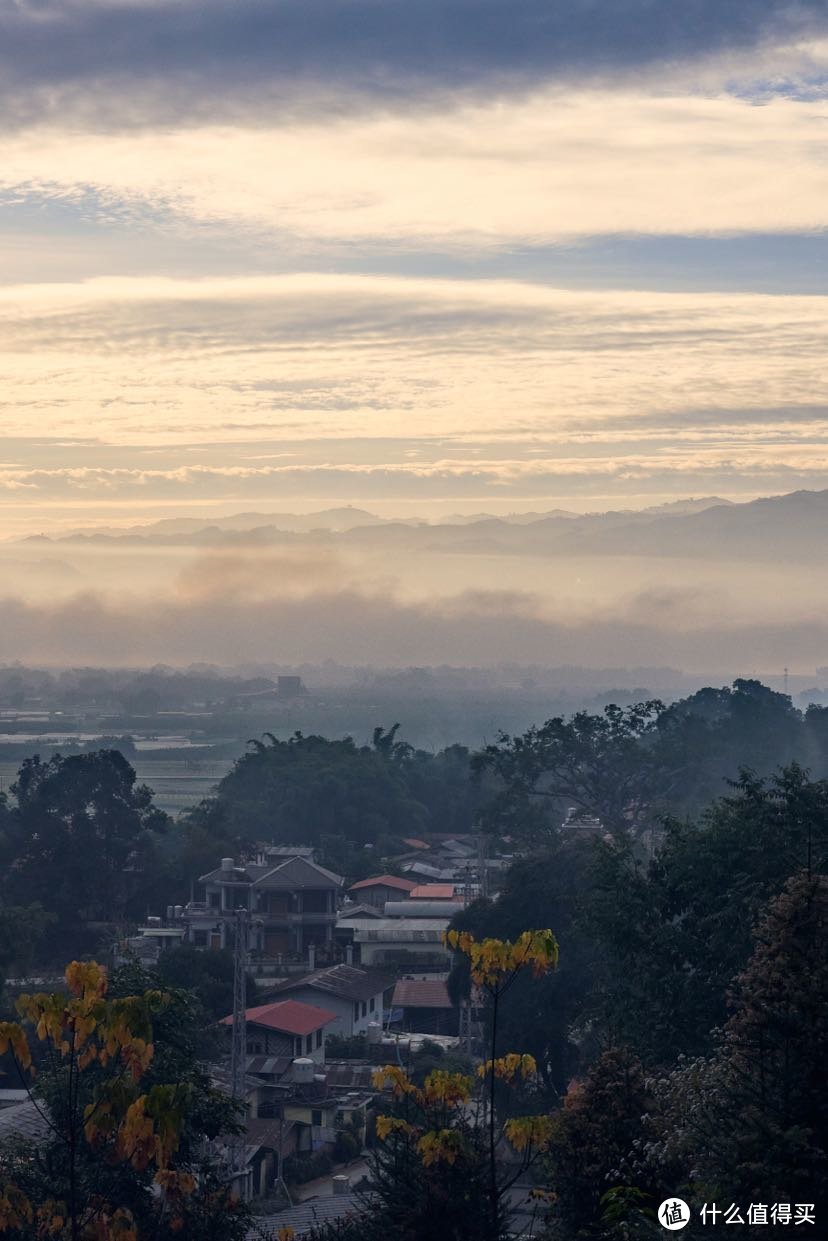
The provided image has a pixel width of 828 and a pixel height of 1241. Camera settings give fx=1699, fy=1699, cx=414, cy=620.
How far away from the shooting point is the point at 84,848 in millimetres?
50062

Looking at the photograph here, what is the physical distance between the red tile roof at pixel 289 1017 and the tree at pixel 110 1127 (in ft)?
36.3

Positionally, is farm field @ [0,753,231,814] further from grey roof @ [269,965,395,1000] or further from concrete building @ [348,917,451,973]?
grey roof @ [269,965,395,1000]

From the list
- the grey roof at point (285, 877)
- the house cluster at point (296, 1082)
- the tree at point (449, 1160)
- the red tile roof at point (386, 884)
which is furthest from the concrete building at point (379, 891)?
the tree at point (449, 1160)

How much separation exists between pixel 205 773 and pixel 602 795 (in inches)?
3411

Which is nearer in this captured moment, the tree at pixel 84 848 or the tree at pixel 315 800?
the tree at pixel 84 848

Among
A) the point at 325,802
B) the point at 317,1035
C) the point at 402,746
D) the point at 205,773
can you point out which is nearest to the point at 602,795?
the point at 325,802

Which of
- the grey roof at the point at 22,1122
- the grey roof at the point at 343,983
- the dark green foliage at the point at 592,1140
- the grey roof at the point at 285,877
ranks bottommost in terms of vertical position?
the grey roof at the point at 22,1122

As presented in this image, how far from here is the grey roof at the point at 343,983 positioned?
36812 millimetres

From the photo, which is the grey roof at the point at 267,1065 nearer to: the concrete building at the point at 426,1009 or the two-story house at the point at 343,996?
the two-story house at the point at 343,996

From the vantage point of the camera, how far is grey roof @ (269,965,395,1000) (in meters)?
36.8

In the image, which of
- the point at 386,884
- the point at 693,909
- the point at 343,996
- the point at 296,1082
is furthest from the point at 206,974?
the point at 693,909

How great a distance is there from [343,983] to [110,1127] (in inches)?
1102

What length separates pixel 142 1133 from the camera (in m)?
10.1

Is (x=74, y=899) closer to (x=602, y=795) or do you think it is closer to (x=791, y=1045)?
(x=602, y=795)
